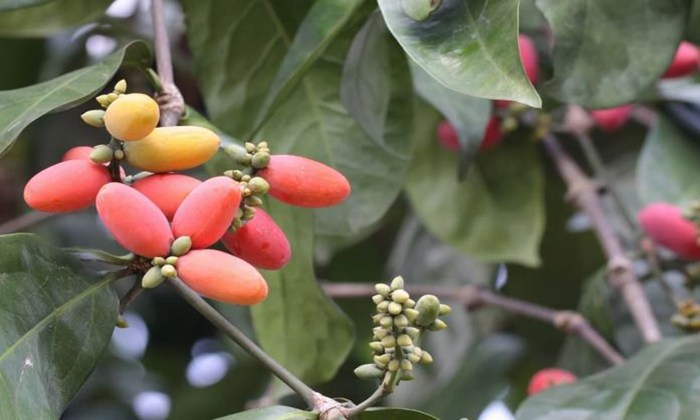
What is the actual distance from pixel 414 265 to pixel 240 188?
982 mm

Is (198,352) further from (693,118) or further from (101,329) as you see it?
(101,329)

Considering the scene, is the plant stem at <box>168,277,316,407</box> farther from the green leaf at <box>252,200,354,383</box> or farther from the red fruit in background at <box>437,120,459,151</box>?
the red fruit in background at <box>437,120,459,151</box>

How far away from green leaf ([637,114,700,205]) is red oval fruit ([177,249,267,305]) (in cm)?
69

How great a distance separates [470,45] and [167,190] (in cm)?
18

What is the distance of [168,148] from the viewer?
61 cm

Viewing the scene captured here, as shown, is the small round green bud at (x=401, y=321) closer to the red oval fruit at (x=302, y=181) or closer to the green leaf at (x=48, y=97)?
the red oval fruit at (x=302, y=181)

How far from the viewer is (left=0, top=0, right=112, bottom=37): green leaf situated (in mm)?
1054

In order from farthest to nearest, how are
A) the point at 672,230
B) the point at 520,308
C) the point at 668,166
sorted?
the point at 520,308
the point at 668,166
the point at 672,230

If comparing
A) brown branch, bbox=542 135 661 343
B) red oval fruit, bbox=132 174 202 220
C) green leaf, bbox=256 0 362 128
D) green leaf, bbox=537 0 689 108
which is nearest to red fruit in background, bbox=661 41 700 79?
brown branch, bbox=542 135 661 343

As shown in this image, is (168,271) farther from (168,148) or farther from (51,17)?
(51,17)

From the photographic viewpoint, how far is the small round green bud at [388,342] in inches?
22.7

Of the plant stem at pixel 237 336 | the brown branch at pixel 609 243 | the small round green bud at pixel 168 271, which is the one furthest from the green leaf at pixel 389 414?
the brown branch at pixel 609 243

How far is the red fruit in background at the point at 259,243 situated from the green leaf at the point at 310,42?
158 millimetres

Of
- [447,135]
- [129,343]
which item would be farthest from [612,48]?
[129,343]
